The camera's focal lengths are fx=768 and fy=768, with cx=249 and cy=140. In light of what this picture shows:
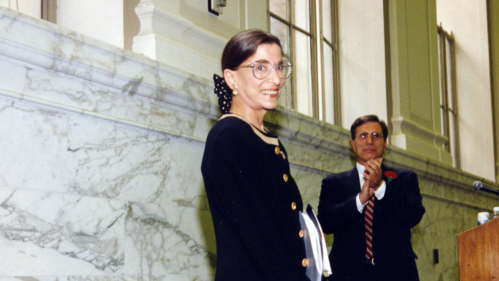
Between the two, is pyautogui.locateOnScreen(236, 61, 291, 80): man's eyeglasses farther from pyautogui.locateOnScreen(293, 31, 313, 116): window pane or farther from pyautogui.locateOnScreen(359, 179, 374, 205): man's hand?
pyautogui.locateOnScreen(293, 31, 313, 116): window pane

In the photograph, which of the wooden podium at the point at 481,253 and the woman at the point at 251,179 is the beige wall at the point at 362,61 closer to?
the wooden podium at the point at 481,253

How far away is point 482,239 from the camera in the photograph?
3773mm

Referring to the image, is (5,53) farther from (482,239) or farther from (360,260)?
(482,239)

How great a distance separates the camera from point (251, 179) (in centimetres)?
221

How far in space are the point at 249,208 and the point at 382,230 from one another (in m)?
1.98

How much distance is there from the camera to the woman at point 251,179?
85.0 inches

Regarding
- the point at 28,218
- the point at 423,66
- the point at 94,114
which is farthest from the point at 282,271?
the point at 423,66

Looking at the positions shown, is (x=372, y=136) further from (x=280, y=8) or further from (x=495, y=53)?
(x=495, y=53)

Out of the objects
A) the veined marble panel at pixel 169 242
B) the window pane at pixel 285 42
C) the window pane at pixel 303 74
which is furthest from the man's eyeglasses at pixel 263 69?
the window pane at pixel 303 74

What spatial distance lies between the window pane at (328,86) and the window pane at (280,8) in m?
0.59

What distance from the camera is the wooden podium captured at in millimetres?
3711

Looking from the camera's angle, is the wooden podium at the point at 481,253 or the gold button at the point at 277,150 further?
the wooden podium at the point at 481,253

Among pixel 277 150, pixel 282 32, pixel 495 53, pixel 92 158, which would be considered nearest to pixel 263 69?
pixel 277 150

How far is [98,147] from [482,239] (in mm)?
1921
